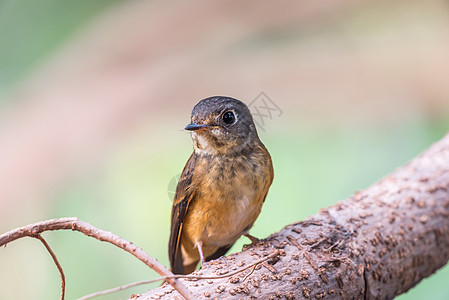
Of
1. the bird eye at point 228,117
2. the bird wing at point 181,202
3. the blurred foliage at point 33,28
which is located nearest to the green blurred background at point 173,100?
the blurred foliage at point 33,28

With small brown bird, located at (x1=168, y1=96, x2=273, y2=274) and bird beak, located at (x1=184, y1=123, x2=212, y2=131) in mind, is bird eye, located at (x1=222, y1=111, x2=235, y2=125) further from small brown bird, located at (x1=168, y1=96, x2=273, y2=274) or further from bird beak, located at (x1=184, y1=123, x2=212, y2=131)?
bird beak, located at (x1=184, y1=123, x2=212, y2=131)

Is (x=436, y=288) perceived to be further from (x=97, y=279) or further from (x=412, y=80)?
(x=97, y=279)

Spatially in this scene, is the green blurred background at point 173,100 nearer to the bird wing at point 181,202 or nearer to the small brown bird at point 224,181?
Result: the bird wing at point 181,202

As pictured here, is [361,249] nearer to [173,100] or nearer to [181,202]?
[181,202]

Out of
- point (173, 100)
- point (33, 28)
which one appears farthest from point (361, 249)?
point (33, 28)

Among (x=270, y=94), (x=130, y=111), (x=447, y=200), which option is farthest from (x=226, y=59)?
(x=447, y=200)

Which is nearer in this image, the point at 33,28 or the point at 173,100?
the point at 33,28
